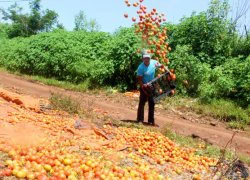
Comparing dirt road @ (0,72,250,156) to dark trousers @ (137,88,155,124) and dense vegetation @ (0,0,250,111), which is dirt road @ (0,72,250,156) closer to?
→ dark trousers @ (137,88,155,124)

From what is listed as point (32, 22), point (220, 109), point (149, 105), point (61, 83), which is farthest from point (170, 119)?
point (32, 22)

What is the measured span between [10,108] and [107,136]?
2308 mm

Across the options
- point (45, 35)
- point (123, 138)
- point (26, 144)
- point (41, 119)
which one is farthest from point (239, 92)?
point (45, 35)

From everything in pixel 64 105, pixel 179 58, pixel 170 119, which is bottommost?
pixel 170 119

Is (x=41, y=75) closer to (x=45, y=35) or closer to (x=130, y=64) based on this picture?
(x=45, y=35)

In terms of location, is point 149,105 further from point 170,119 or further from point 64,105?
point 64,105

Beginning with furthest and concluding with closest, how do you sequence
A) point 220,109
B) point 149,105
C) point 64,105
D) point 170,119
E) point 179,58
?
point 179,58, point 220,109, point 170,119, point 149,105, point 64,105

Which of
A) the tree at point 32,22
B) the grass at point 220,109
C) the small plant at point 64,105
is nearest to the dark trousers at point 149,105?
the small plant at point 64,105

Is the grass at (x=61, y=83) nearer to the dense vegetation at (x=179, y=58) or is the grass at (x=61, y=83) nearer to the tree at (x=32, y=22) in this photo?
the dense vegetation at (x=179, y=58)

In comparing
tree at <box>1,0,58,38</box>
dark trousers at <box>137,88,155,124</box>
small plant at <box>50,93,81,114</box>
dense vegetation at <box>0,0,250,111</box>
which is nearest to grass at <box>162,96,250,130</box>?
dense vegetation at <box>0,0,250,111</box>

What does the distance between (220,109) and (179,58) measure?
2938 millimetres

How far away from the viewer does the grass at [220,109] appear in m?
10.9

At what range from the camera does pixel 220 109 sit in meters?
11.7

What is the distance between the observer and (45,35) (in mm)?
20844
